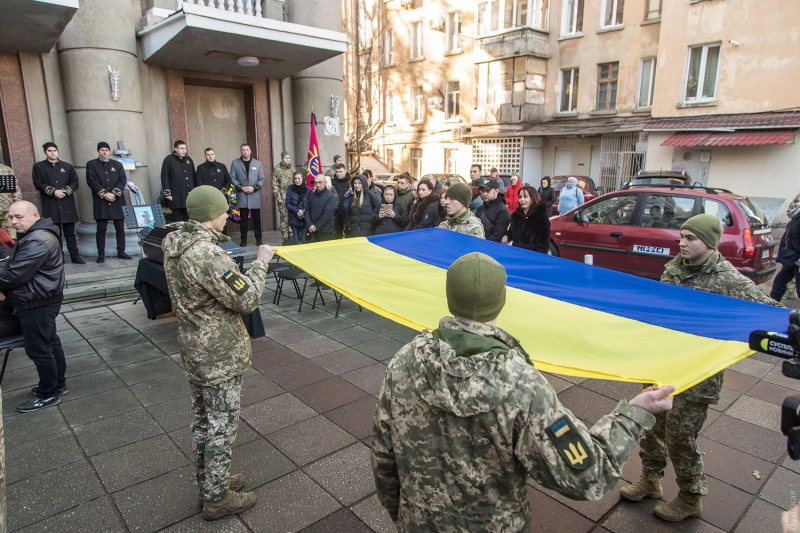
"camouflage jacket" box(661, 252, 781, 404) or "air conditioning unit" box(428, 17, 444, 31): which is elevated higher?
"air conditioning unit" box(428, 17, 444, 31)

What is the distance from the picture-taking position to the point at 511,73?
82.8 feet

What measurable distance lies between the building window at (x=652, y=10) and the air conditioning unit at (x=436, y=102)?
454 inches

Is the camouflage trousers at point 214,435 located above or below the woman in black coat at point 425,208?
below

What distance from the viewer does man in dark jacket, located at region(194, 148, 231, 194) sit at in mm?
9852

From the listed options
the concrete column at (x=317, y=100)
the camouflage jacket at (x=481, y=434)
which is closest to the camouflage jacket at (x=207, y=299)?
the camouflage jacket at (x=481, y=434)

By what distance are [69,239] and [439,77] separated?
2468 cm

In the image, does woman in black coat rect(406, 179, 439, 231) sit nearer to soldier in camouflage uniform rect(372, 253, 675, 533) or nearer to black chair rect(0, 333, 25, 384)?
black chair rect(0, 333, 25, 384)

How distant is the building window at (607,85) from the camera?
75.5ft

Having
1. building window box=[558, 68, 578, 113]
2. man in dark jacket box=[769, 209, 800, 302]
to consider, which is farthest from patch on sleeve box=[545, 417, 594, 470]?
building window box=[558, 68, 578, 113]

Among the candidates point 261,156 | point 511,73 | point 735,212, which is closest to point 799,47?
point 511,73

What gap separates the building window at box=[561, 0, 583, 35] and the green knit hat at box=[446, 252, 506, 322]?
26.3 metres

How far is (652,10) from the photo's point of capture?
21.3 metres

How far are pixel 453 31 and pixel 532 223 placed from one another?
994 inches

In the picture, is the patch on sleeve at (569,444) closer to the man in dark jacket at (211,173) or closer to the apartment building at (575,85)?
the man in dark jacket at (211,173)
